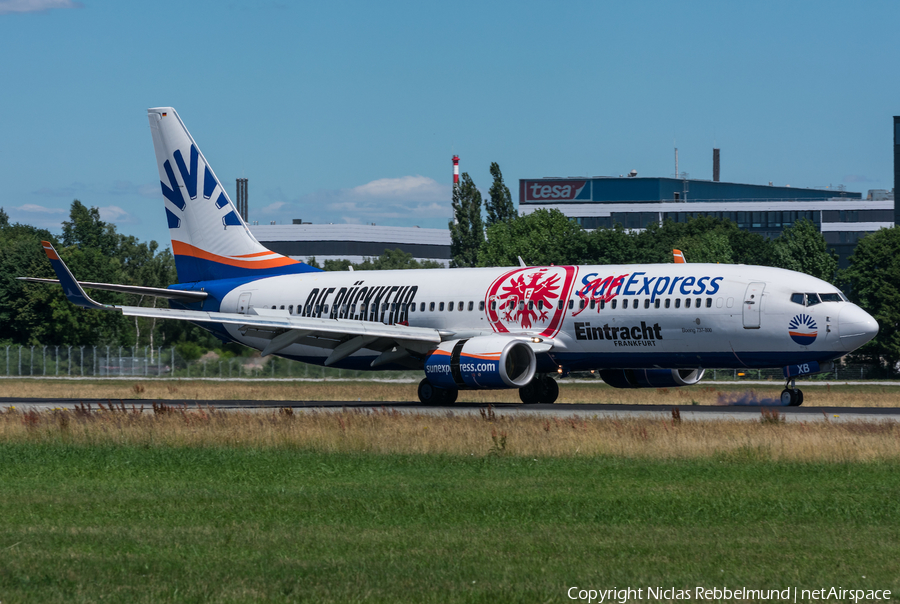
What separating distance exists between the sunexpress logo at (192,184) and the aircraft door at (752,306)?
62.8 feet

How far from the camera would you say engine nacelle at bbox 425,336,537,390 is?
31453 millimetres

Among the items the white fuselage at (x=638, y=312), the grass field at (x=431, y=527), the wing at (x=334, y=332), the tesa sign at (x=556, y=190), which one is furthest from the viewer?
the tesa sign at (x=556, y=190)

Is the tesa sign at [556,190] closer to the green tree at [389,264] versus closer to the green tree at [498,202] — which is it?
the green tree at [389,264]

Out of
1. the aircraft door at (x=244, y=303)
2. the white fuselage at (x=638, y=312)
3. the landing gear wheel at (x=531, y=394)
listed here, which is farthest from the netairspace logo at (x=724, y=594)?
the aircraft door at (x=244, y=303)

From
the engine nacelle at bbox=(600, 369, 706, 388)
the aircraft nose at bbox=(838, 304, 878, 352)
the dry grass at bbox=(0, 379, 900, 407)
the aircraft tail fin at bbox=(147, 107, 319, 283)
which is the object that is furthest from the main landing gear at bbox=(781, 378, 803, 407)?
the aircraft tail fin at bbox=(147, 107, 319, 283)

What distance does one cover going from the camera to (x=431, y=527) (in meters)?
13.2

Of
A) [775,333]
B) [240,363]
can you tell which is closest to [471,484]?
[775,333]

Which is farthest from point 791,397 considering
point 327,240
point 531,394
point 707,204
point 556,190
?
point 556,190

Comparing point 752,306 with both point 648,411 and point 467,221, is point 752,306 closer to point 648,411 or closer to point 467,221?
point 648,411

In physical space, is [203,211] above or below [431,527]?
above

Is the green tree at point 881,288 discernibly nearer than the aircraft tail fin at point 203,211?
No

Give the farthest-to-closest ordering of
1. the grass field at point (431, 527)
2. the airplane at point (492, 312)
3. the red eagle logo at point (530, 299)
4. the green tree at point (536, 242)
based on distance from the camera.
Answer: the green tree at point (536, 242) < the red eagle logo at point (530, 299) < the airplane at point (492, 312) < the grass field at point (431, 527)

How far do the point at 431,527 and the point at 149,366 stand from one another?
5614 cm

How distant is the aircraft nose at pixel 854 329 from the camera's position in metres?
29.3
